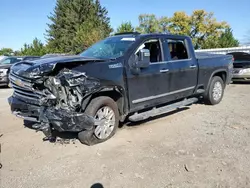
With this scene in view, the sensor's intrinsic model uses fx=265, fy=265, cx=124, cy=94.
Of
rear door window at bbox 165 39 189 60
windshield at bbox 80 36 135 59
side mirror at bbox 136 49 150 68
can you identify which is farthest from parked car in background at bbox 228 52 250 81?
side mirror at bbox 136 49 150 68

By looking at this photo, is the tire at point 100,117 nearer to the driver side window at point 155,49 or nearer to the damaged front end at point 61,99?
the damaged front end at point 61,99

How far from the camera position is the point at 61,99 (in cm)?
443

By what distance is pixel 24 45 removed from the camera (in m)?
36.8

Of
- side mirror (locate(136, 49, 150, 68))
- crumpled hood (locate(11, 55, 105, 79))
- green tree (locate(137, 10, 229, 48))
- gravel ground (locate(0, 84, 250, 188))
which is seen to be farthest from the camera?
green tree (locate(137, 10, 229, 48))

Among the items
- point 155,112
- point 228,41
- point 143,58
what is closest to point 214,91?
point 155,112

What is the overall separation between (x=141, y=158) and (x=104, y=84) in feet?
4.68

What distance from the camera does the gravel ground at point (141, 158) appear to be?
11.5 feet

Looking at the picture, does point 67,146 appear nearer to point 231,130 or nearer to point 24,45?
point 231,130

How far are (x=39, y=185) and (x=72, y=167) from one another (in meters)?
0.60

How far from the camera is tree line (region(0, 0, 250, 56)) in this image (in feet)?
113

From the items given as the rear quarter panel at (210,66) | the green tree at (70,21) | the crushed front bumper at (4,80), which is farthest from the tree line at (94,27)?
the rear quarter panel at (210,66)

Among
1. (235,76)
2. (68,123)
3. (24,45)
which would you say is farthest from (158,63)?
(24,45)

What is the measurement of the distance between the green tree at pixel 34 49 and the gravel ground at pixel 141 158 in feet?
A: 101

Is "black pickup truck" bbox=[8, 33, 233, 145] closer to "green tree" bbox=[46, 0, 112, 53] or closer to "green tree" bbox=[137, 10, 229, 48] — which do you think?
"green tree" bbox=[46, 0, 112, 53]
